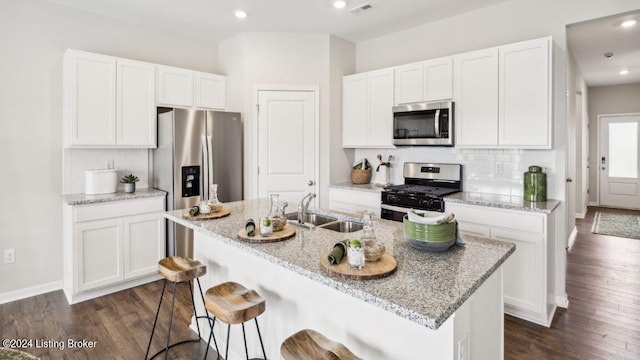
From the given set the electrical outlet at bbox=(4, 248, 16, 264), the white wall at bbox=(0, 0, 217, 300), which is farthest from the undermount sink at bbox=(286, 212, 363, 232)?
the electrical outlet at bbox=(4, 248, 16, 264)

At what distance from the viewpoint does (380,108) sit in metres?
4.04

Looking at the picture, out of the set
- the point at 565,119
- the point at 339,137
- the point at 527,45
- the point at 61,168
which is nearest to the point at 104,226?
the point at 61,168

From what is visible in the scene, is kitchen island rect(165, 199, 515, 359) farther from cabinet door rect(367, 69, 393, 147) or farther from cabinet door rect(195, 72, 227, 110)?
cabinet door rect(195, 72, 227, 110)

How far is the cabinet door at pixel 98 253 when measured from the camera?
316cm

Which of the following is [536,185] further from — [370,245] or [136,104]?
[136,104]

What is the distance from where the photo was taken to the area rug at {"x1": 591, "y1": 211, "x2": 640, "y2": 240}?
18.4 ft

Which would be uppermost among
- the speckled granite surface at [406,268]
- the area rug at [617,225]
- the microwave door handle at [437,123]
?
the microwave door handle at [437,123]

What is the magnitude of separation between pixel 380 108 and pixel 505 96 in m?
1.34

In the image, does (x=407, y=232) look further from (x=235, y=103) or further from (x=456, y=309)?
(x=235, y=103)

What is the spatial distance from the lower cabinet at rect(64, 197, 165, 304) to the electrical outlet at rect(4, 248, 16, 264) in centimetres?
40

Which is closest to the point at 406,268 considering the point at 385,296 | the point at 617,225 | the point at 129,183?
the point at 385,296

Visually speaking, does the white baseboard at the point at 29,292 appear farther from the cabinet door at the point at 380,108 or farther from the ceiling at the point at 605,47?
the ceiling at the point at 605,47

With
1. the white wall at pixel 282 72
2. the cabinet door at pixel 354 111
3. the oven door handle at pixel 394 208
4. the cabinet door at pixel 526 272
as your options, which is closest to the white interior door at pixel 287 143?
the white wall at pixel 282 72

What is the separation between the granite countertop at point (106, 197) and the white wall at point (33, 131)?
0.33 meters
